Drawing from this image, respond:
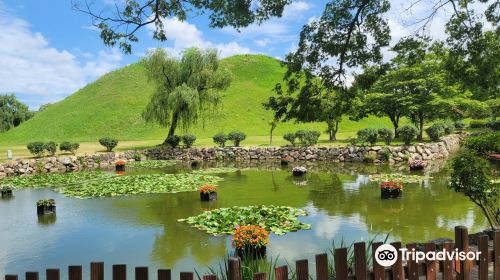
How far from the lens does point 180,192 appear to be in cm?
1434

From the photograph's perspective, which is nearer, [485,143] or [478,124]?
[485,143]

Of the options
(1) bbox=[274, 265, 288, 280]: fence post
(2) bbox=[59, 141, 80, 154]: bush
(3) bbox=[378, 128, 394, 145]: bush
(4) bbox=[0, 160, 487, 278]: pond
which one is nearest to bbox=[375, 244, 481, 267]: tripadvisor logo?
(1) bbox=[274, 265, 288, 280]: fence post

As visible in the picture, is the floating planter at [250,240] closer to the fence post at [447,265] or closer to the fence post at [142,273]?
the fence post at [447,265]

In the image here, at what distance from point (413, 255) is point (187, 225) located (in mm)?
7189

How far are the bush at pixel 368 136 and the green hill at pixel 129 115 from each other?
16152 millimetres

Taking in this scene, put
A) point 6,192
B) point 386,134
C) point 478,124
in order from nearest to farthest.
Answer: point 6,192 < point 386,134 < point 478,124

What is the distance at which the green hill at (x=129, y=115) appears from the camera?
43750 mm

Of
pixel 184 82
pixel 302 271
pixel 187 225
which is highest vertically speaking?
pixel 184 82

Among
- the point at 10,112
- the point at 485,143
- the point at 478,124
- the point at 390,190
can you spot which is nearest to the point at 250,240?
the point at 390,190

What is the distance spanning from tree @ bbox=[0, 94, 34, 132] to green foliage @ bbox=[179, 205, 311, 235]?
70.2 metres

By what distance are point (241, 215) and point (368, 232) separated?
2.88m

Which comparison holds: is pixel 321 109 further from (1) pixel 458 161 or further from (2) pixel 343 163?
(2) pixel 343 163

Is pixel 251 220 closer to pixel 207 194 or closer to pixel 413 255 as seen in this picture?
pixel 207 194

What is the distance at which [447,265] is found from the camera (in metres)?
3.16
